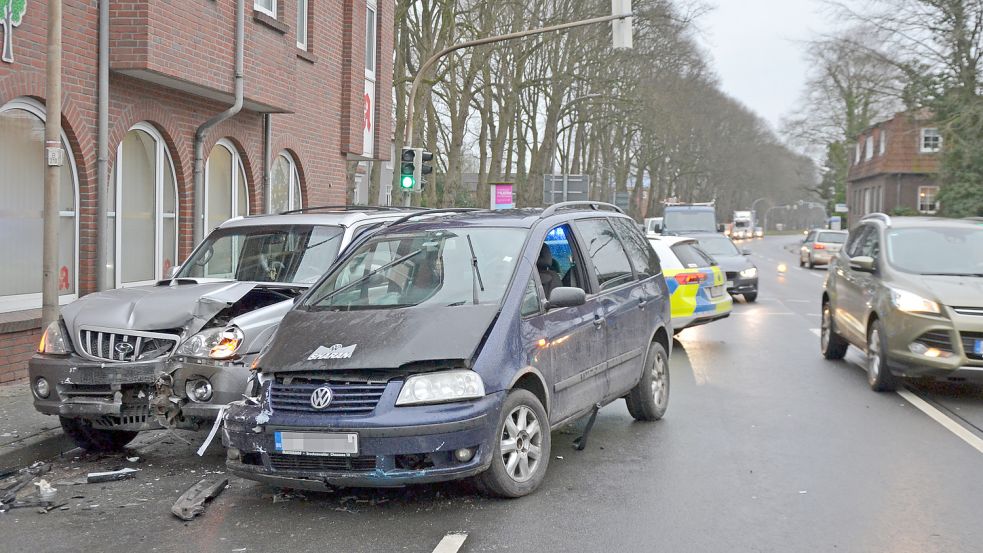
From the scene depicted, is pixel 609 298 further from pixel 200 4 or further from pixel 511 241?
pixel 200 4

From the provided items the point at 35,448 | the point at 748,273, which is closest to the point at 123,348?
the point at 35,448

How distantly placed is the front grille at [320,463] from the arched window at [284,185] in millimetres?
12448

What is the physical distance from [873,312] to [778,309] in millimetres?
10071

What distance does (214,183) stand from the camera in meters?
15.6

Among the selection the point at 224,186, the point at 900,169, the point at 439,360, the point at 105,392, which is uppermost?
the point at 900,169

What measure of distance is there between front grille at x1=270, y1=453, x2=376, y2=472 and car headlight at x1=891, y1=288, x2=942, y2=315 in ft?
19.8

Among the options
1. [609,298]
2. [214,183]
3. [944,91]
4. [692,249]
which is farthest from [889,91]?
[609,298]

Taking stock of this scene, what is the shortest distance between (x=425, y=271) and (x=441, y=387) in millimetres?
1226

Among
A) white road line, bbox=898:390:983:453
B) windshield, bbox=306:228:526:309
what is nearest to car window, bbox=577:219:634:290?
windshield, bbox=306:228:526:309

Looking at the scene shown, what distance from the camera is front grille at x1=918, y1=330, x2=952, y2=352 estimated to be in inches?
363

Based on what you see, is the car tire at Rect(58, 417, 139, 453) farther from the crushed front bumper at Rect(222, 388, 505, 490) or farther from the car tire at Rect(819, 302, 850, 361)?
the car tire at Rect(819, 302, 850, 361)

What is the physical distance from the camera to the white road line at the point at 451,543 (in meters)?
5.02

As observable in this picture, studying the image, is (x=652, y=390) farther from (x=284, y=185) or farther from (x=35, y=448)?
(x=284, y=185)

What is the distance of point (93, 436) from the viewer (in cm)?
732
